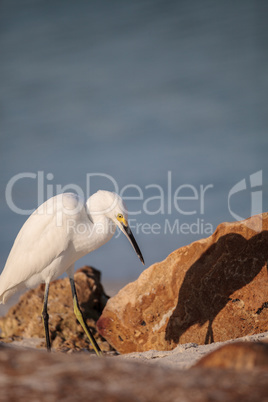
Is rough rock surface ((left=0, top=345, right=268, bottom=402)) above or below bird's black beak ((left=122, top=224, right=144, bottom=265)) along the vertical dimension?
below

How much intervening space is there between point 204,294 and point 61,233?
8.35 ft

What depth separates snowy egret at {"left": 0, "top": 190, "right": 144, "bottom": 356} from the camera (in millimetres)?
6797

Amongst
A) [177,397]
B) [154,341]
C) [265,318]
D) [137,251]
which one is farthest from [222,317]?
[177,397]

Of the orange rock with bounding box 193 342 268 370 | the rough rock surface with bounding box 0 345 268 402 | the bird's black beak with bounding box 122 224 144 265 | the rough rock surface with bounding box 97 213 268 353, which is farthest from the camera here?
the rough rock surface with bounding box 97 213 268 353

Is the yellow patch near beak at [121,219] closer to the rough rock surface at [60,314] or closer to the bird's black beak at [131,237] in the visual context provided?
the bird's black beak at [131,237]

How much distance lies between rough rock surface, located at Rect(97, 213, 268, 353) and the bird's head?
1.16 metres

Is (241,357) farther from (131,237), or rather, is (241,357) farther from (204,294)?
(204,294)

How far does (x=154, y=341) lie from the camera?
7691mm

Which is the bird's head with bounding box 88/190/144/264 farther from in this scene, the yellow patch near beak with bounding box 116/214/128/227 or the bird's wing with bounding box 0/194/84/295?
the bird's wing with bounding box 0/194/84/295

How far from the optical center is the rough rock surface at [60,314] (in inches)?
374

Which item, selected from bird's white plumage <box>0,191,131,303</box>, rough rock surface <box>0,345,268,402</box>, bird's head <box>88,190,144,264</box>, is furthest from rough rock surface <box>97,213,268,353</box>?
rough rock surface <box>0,345,268,402</box>

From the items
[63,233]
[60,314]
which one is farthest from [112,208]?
[60,314]

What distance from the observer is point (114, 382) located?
187cm

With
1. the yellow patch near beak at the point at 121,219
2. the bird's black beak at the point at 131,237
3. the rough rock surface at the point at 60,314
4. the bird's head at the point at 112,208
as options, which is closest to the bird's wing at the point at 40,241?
the bird's head at the point at 112,208
